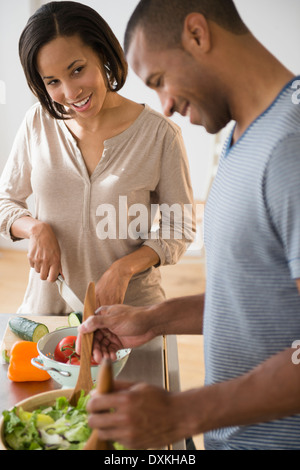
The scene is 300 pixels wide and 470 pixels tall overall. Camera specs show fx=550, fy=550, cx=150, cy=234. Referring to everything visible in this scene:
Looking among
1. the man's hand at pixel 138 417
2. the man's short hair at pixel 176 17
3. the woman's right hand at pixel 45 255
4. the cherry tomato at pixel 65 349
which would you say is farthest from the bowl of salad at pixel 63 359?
the man's short hair at pixel 176 17

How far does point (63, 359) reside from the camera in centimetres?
122

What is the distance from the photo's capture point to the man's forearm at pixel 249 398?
2.39 feet

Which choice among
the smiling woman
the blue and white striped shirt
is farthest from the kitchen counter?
the blue and white striped shirt

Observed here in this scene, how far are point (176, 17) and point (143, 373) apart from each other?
802 mm

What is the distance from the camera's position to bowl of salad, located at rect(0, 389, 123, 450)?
36.4 inches

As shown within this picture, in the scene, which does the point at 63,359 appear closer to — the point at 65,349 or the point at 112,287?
the point at 65,349

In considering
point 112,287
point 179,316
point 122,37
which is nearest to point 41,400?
point 179,316

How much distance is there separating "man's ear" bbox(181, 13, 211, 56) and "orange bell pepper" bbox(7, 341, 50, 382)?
0.78m

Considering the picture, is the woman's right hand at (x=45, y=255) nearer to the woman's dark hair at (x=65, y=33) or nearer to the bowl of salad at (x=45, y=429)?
the woman's dark hair at (x=65, y=33)

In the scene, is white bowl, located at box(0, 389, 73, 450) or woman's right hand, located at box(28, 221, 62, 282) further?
woman's right hand, located at box(28, 221, 62, 282)

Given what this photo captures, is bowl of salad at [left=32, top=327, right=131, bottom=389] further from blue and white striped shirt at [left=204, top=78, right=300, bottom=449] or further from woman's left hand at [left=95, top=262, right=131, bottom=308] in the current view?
blue and white striped shirt at [left=204, top=78, right=300, bottom=449]

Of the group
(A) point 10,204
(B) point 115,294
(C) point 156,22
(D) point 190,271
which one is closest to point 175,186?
(B) point 115,294

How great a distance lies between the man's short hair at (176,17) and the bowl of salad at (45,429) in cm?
64
